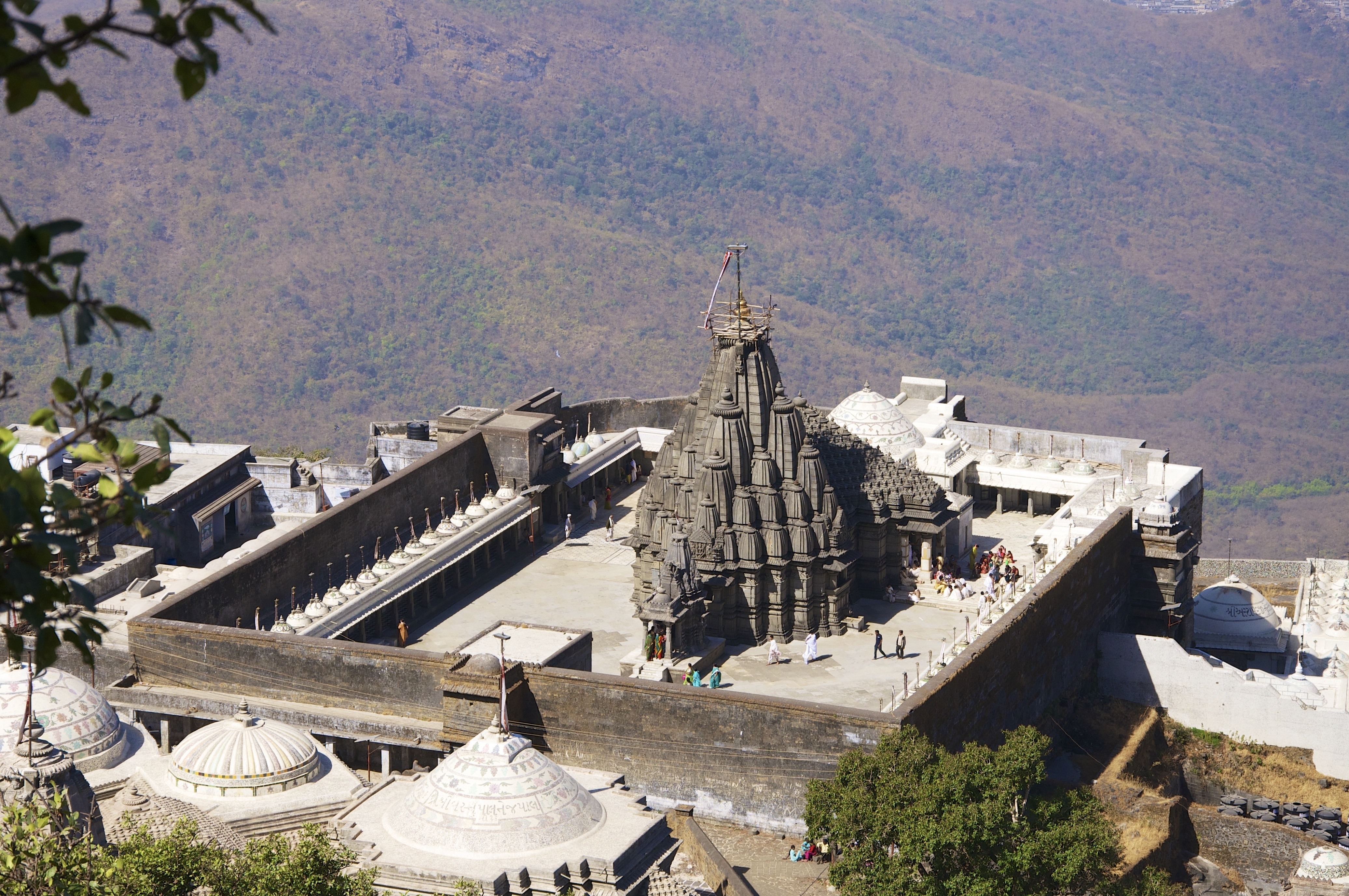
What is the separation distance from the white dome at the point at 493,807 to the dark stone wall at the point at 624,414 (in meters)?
35.7

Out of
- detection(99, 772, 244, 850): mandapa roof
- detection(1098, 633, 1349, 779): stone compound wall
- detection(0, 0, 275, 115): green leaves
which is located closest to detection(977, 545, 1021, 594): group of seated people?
detection(1098, 633, 1349, 779): stone compound wall

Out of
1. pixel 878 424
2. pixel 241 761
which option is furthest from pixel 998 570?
pixel 241 761

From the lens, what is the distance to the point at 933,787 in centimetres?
4231

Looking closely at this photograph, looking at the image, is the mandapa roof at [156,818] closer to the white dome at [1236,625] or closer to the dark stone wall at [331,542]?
the dark stone wall at [331,542]

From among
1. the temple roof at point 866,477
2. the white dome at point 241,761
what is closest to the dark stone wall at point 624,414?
the temple roof at point 866,477

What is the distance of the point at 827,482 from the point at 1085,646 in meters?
9.76

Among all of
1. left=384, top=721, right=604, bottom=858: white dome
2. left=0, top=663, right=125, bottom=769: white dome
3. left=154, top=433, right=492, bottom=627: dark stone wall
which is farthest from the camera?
left=154, top=433, right=492, bottom=627: dark stone wall

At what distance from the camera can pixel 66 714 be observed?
45.6m

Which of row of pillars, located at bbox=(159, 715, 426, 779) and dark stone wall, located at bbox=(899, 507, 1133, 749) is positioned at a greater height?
dark stone wall, located at bbox=(899, 507, 1133, 749)

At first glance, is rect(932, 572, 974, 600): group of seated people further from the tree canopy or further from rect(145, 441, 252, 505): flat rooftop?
the tree canopy

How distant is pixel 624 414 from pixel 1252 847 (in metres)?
29.2

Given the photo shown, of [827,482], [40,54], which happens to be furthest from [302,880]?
[827,482]

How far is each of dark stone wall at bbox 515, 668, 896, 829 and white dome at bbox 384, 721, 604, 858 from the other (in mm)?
8089

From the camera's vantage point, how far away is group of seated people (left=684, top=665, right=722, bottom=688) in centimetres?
5284
